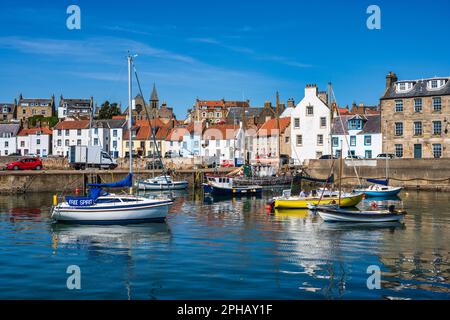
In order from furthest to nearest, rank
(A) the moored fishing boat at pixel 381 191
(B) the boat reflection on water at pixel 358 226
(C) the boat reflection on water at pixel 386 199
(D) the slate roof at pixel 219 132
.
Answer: (D) the slate roof at pixel 219 132 < (A) the moored fishing boat at pixel 381 191 < (C) the boat reflection on water at pixel 386 199 < (B) the boat reflection on water at pixel 358 226

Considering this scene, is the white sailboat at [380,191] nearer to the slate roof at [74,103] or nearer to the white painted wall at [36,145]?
the white painted wall at [36,145]

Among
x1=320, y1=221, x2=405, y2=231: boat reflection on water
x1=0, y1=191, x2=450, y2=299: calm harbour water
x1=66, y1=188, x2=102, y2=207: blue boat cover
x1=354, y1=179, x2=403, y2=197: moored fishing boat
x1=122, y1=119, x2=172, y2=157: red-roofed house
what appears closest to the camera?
x1=0, y1=191, x2=450, y2=299: calm harbour water

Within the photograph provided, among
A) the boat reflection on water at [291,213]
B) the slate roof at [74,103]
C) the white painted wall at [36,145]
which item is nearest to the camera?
the boat reflection on water at [291,213]

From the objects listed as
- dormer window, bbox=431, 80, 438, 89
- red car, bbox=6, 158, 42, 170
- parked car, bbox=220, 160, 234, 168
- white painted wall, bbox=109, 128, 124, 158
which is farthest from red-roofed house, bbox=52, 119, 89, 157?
dormer window, bbox=431, 80, 438, 89

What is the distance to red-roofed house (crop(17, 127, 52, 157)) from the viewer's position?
4109 inches

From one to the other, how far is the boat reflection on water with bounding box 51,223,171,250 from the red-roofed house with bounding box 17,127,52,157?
76118 millimetres

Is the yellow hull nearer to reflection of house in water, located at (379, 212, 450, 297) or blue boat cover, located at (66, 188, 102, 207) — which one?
reflection of house in water, located at (379, 212, 450, 297)

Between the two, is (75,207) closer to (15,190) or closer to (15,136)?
(15,190)

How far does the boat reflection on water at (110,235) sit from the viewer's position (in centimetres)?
2631

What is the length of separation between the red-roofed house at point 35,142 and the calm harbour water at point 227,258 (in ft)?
232

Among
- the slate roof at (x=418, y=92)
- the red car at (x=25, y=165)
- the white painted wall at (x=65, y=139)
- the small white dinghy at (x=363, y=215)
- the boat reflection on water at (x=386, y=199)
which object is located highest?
the slate roof at (x=418, y=92)

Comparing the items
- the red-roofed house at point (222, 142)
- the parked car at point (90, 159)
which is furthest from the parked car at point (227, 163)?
the parked car at point (90, 159)

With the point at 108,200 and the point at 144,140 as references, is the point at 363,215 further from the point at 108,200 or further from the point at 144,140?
the point at 144,140
